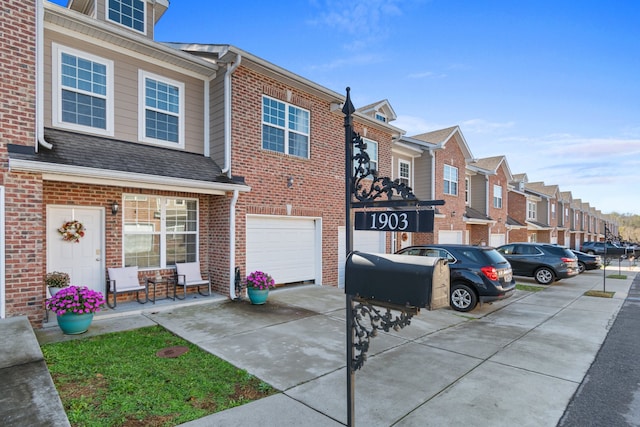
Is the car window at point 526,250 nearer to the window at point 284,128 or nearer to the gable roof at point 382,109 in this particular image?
the gable roof at point 382,109

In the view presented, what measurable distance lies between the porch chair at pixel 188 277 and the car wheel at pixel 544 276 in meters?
12.5

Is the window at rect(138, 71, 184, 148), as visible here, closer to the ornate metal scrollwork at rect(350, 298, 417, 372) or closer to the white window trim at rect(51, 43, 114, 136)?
the white window trim at rect(51, 43, 114, 136)

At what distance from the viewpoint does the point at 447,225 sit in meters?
17.2

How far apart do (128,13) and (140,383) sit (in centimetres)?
940

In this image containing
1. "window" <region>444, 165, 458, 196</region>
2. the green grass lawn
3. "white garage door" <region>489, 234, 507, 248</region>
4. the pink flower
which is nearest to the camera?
the green grass lawn

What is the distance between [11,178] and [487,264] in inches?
382

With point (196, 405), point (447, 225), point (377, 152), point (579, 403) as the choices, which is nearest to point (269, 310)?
point (196, 405)

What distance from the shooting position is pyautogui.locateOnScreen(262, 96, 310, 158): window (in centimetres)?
972

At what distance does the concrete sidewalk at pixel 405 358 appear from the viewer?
3.64 metres

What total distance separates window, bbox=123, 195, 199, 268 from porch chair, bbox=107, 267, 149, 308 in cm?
33

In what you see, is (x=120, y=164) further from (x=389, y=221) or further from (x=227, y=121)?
(x=389, y=221)

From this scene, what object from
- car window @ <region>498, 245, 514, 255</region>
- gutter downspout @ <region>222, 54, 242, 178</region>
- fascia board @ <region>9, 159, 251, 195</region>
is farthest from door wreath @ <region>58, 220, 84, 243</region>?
car window @ <region>498, 245, 514, 255</region>

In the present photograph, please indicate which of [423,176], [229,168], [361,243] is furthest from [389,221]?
[423,176]

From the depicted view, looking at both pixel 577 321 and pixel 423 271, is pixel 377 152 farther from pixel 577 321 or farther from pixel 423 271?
pixel 423 271
